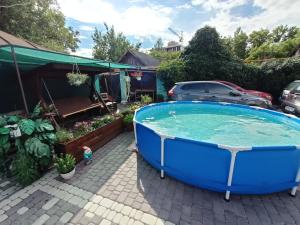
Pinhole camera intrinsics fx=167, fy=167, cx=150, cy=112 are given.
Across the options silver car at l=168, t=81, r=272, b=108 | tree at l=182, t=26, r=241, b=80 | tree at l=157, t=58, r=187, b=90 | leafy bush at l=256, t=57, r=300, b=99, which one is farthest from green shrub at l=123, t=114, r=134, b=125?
leafy bush at l=256, t=57, r=300, b=99

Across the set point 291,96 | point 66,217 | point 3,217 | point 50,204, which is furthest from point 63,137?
point 291,96

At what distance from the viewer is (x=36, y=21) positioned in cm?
1464

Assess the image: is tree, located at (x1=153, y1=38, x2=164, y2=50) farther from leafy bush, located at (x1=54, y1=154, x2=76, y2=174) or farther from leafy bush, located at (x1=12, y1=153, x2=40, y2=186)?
leafy bush, located at (x1=12, y1=153, x2=40, y2=186)

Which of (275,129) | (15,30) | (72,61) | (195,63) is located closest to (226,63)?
(195,63)

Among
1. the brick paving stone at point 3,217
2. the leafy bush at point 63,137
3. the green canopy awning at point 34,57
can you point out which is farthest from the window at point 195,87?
the brick paving stone at point 3,217

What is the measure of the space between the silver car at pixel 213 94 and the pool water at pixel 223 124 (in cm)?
105

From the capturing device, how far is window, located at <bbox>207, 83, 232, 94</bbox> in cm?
838

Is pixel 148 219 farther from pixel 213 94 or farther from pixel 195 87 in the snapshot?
pixel 195 87

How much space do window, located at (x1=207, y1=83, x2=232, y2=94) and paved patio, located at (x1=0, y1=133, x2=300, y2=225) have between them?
6.12 m

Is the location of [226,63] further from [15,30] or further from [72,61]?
[15,30]

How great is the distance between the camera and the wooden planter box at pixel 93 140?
156 inches

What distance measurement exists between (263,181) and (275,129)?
3.87 metres

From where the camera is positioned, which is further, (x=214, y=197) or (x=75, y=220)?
(x=214, y=197)

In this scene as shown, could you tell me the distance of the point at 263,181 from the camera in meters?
2.84
